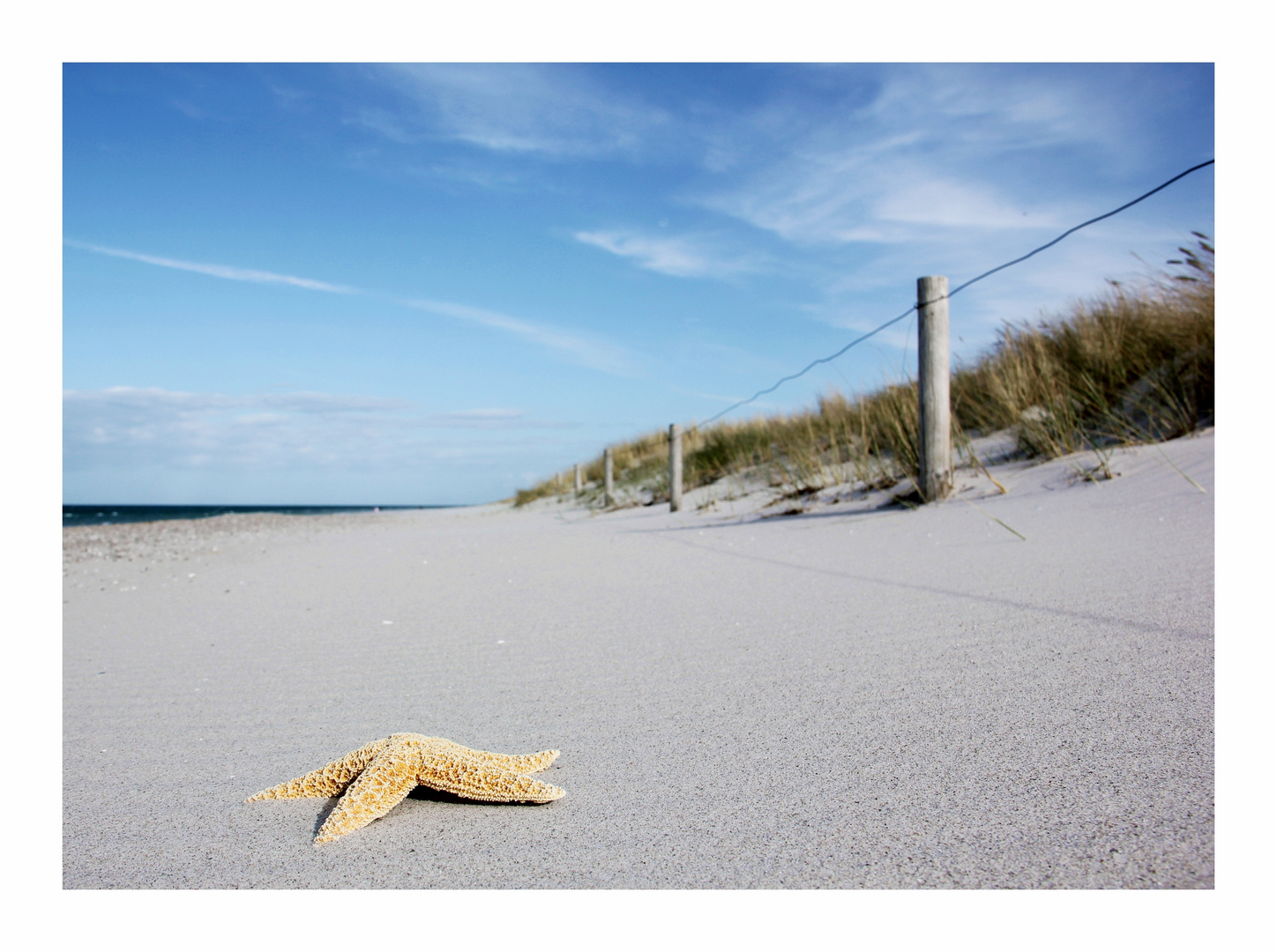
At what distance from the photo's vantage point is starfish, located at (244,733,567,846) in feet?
4.63

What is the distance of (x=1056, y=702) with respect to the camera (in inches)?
70.4

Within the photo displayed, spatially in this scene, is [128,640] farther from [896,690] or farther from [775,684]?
[896,690]

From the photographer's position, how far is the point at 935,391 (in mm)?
5070

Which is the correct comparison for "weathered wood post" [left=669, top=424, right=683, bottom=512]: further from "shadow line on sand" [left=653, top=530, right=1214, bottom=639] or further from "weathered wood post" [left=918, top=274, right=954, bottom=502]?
"shadow line on sand" [left=653, top=530, right=1214, bottom=639]

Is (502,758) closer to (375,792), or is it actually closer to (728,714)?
(375,792)

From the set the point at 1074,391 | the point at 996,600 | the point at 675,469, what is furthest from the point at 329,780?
the point at 675,469

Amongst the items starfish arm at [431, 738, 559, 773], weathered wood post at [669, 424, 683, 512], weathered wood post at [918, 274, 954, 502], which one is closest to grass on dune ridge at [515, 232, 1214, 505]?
weathered wood post at [918, 274, 954, 502]

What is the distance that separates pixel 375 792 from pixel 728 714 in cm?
88

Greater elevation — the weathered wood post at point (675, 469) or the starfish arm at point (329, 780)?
the weathered wood post at point (675, 469)

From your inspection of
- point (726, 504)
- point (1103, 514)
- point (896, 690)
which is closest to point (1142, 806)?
point (896, 690)

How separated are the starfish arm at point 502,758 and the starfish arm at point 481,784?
0.04 metres

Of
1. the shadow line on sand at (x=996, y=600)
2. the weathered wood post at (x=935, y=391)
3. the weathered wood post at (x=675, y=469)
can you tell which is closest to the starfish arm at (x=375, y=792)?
the shadow line on sand at (x=996, y=600)

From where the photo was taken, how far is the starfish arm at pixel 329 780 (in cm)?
157

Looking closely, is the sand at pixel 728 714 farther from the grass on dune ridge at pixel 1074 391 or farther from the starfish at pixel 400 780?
the grass on dune ridge at pixel 1074 391
